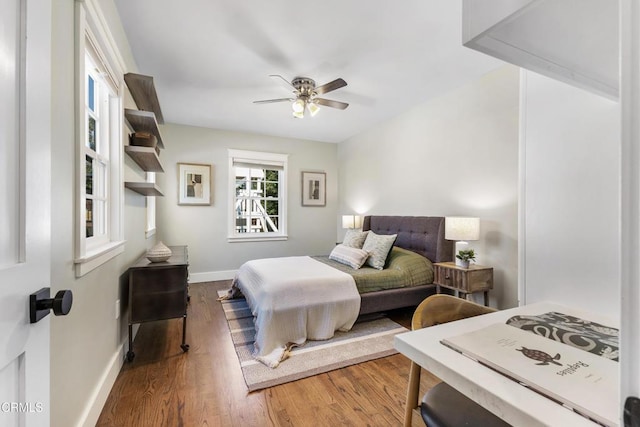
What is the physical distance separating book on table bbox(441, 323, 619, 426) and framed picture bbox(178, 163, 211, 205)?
437cm

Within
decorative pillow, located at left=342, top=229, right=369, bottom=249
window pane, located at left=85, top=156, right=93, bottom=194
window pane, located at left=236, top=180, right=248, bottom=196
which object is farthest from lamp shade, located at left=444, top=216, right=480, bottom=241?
window pane, located at left=236, top=180, right=248, bottom=196

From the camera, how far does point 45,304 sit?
0.62m

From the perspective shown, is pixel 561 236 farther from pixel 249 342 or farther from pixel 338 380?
pixel 249 342

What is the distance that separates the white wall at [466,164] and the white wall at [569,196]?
1430mm

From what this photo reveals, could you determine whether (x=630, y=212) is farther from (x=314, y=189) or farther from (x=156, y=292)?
(x=314, y=189)

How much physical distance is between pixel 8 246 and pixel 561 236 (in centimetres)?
181

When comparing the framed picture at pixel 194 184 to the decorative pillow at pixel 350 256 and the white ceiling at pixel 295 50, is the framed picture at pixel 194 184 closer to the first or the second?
the white ceiling at pixel 295 50

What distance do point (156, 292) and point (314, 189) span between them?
354 cm

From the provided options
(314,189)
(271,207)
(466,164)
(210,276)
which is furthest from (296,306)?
(314,189)

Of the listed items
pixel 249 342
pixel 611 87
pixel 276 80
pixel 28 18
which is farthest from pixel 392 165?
pixel 28 18

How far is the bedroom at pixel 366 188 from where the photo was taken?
1112 mm

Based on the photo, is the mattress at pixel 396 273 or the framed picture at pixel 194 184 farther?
the framed picture at pixel 194 184

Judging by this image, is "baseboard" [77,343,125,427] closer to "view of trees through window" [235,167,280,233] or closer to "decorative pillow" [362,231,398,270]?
"decorative pillow" [362,231,398,270]

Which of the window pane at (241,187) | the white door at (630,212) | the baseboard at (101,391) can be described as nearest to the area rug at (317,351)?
the baseboard at (101,391)
